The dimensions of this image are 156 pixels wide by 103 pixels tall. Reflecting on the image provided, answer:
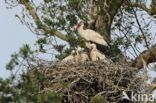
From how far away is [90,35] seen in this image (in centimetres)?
948

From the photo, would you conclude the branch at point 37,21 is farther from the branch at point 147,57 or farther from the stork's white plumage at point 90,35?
the branch at point 147,57

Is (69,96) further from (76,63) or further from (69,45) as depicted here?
(69,45)

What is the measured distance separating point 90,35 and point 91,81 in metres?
2.41

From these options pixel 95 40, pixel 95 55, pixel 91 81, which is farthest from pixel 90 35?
pixel 91 81

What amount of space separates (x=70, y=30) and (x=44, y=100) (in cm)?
530

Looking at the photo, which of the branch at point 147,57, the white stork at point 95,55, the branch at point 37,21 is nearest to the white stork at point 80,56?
the white stork at point 95,55

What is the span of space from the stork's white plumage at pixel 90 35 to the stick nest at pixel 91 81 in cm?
172

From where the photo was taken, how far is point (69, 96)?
23.1 ft

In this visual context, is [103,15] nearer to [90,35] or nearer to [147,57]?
[90,35]

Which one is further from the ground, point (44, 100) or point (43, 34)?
point (43, 34)

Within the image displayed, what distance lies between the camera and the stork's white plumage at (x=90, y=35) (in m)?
9.41

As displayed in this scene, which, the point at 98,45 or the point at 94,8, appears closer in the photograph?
the point at 98,45

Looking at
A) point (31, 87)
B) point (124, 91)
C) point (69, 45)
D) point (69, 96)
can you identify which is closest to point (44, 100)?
point (31, 87)

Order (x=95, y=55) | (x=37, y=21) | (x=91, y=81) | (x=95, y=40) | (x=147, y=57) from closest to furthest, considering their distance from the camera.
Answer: (x=91, y=81) < (x=95, y=55) < (x=147, y=57) < (x=95, y=40) < (x=37, y=21)
